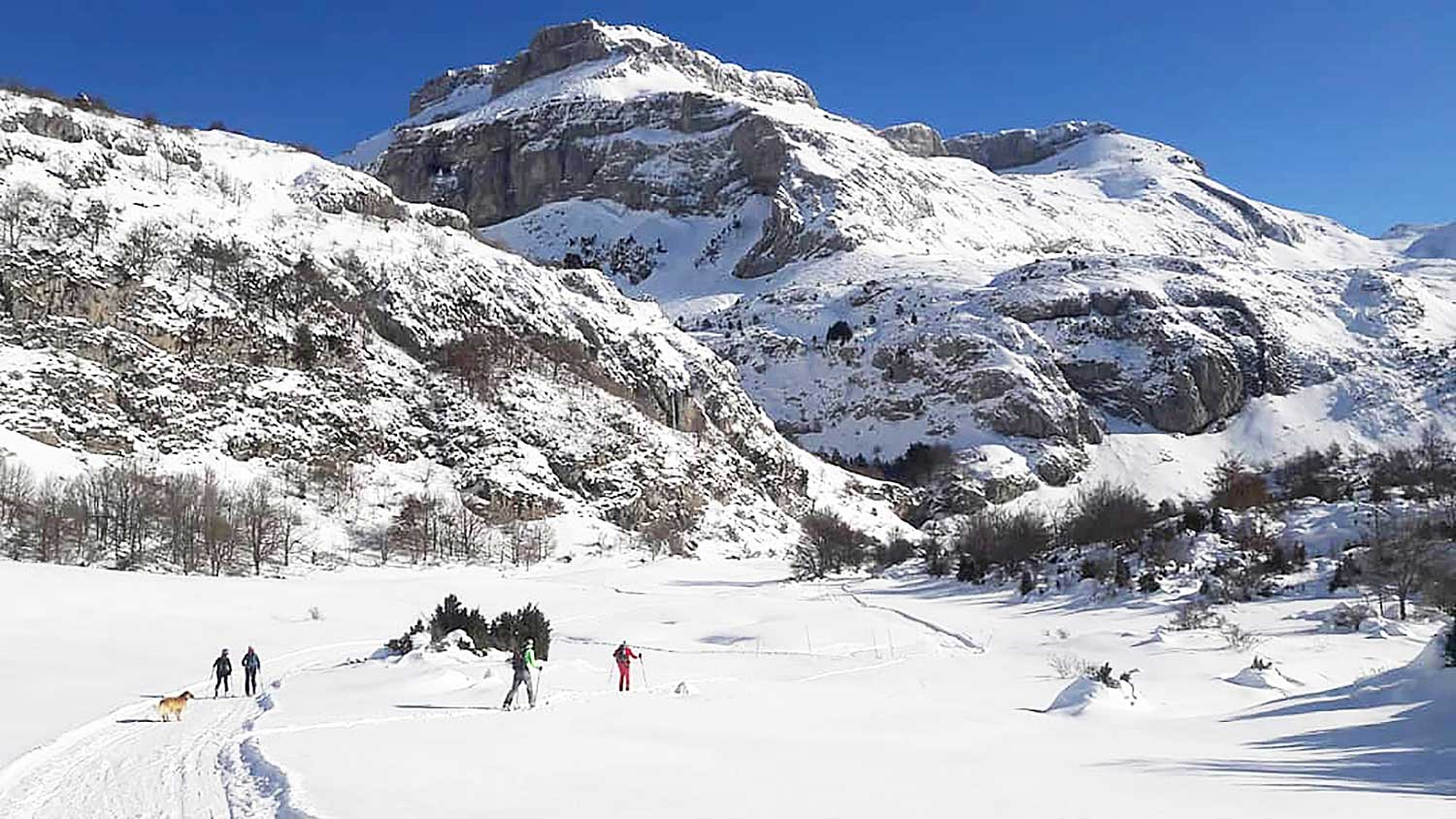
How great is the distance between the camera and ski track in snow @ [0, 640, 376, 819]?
33.8 feet

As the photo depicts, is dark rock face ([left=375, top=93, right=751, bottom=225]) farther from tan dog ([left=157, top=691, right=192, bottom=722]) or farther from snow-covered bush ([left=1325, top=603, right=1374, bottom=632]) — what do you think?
tan dog ([left=157, top=691, right=192, bottom=722])

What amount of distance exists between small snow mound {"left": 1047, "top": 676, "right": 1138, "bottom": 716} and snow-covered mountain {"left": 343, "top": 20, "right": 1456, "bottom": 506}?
304ft

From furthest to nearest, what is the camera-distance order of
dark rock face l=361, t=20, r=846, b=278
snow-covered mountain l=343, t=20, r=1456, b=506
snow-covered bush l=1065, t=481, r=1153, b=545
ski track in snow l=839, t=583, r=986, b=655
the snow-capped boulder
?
dark rock face l=361, t=20, r=846, b=278 → snow-covered mountain l=343, t=20, r=1456, b=506 → snow-covered bush l=1065, t=481, r=1153, b=545 → ski track in snow l=839, t=583, r=986, b=655 → the snow-capped boulder

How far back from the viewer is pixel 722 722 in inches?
619

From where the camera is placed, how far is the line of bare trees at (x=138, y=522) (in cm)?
4612

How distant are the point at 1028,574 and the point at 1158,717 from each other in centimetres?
2691

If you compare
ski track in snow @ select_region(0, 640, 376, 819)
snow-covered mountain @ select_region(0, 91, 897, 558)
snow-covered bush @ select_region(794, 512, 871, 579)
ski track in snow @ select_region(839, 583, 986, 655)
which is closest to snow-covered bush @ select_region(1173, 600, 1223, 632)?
ski track in snow @ select_region(839, 583, 986, 655)

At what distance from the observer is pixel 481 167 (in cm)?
19188

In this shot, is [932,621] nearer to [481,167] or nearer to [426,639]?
[426,639]

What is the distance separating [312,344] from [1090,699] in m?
58.8

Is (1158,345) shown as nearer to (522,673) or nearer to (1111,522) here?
(1111,522)

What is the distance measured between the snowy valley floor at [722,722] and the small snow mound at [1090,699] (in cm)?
11

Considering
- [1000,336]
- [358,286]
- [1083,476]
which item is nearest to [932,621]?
[358,286]

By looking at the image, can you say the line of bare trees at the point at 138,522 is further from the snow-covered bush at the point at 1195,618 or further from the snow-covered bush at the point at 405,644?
the snow-covered bush at the point at 1195,618
